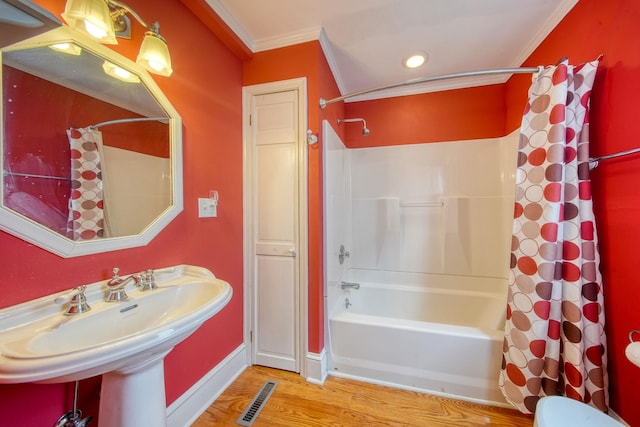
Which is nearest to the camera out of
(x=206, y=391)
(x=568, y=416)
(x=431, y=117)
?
(x=568, y=416)

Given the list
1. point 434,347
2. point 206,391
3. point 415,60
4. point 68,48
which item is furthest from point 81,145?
point 415,60

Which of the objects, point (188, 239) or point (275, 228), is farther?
point (275, 228)

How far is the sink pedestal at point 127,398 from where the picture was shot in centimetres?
82

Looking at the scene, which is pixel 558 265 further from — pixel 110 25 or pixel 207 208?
pixel 110 25

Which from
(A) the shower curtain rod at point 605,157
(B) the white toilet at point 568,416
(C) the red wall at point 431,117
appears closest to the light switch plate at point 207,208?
(C) the red wall at point 431,117

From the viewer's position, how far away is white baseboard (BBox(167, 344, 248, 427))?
4.08 feet

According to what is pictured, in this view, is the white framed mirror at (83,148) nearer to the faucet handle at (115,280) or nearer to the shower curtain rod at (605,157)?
the faucet handle at (115,280)

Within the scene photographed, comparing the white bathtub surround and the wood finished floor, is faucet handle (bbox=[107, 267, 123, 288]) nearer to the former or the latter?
the wood finished floor

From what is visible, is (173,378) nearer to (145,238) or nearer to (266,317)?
(266,317)

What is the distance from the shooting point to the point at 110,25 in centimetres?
89

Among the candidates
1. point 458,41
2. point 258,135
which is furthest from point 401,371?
point 458,41

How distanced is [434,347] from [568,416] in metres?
0.64

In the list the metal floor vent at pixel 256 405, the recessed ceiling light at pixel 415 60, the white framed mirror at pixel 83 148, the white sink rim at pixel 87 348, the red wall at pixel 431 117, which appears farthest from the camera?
the red wall at pixel 431 117

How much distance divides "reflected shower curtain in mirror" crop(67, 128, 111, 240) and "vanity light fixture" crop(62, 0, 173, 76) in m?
0.37
